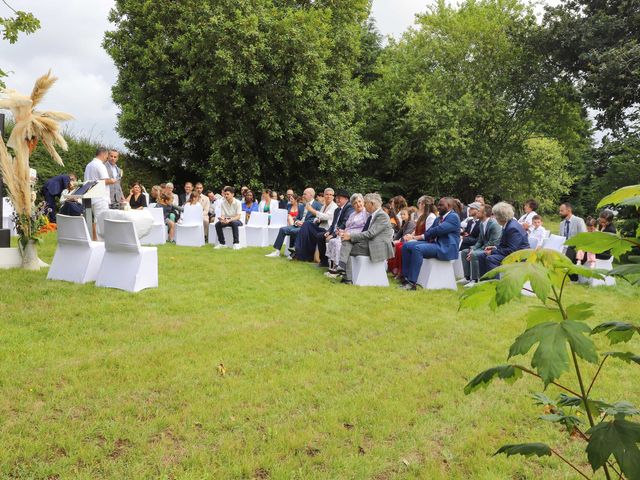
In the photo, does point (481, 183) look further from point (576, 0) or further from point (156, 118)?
A: point (156, 118)

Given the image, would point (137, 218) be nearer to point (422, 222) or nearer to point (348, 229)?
point (348, 229)

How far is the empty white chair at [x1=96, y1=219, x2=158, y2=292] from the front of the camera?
6973 mm

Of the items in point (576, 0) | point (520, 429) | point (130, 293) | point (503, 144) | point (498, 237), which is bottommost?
point (520, 429)

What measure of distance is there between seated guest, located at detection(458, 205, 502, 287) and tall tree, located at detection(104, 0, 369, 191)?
11817 mm

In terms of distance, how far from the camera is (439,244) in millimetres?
8453

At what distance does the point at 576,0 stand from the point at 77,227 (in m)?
23.3

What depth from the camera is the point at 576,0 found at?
72.7 feet

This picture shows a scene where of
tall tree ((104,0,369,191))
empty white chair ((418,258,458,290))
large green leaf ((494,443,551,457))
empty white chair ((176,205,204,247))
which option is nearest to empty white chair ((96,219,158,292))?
empty white chair ((418,258,458,290))

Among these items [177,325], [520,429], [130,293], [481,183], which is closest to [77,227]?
[130,293]

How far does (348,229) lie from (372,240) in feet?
2.32

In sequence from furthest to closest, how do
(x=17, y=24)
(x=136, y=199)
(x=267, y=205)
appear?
(x=267, y=205) → (x=136, y=199) → (x=17, y=24)

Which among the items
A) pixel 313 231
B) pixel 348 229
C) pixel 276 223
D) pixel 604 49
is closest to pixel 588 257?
pixel 348 229

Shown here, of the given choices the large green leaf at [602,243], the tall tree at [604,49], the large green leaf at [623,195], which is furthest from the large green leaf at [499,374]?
the tall tree at [604,49]

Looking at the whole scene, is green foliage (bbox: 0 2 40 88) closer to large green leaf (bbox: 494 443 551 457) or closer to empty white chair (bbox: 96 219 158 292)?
empty white chair (bbox: 96 219 158 292)
